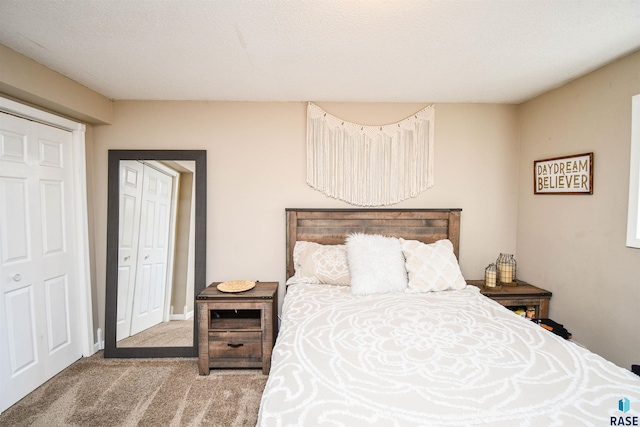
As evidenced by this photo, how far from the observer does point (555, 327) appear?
2.48 meters

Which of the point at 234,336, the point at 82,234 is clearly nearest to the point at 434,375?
the point at 234,336

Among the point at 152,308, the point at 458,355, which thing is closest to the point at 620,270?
the point at 458,355

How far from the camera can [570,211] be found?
8.08 feet

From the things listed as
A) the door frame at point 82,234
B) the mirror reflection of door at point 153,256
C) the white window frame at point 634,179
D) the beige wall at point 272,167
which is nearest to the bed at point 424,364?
the beige wall at point 272,167

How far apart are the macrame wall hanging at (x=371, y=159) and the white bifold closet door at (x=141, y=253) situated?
150cm

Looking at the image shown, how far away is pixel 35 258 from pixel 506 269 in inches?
156

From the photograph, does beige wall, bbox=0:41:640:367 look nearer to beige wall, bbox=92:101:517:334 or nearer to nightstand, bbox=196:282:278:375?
beige wall, bbox=92:101:517:334

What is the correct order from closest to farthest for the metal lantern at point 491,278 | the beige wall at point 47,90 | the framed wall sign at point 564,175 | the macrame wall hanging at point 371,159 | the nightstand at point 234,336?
the beige wall at point 47,90
the framed wall sign at point 564,175
the nightstand at point 234,336
the metal lantern at point 491,278
the macrame wall hanging at point 371,159

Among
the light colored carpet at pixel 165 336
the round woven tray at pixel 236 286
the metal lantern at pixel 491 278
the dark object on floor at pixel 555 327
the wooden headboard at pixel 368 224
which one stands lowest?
the light colored carpet at pixel 165 336

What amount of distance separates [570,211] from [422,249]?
120 centimetres

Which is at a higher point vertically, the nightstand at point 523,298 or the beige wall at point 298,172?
the beige wall at point 298,172

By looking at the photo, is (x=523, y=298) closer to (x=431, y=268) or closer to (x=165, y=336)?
(x=431, y=268)

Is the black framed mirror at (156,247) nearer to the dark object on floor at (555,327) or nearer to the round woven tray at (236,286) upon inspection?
the round woven tray at (236,286)

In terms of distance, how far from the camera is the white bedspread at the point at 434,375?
3.51ft
